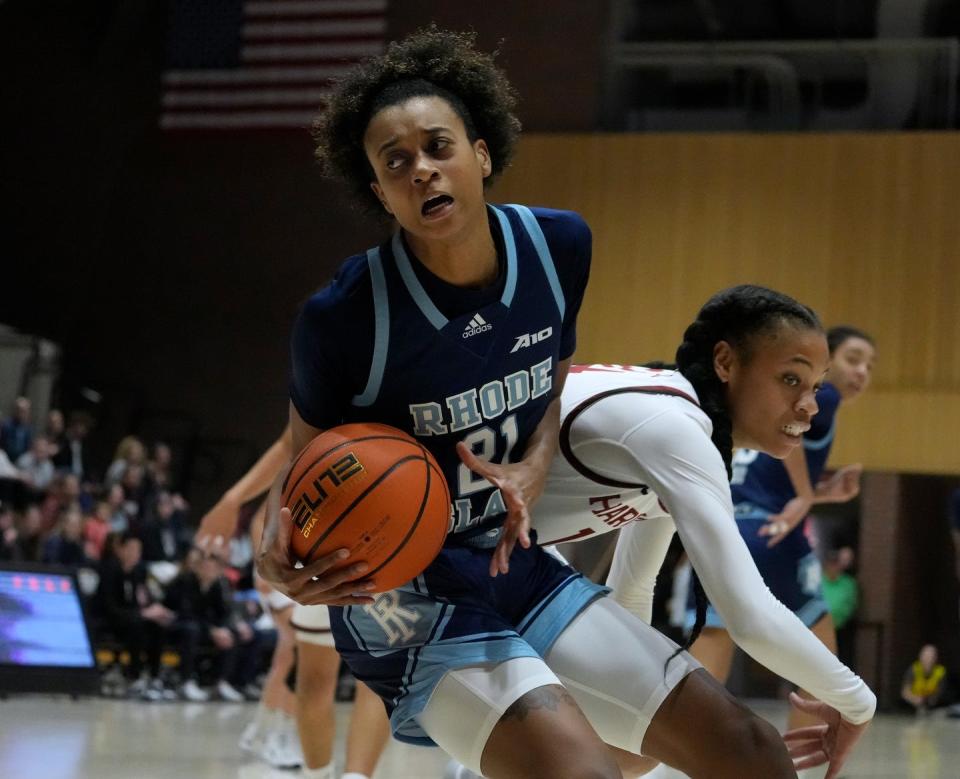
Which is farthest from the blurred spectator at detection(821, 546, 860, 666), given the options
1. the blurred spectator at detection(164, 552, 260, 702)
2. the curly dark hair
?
the curly dark hair

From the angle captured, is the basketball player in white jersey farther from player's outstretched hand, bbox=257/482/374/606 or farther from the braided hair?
player's outstretched hand, bbox=257/482/374/606

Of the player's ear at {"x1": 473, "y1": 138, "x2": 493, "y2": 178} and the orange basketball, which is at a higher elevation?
the player's ear at {"x1": 473, "y1": 138, "x2": 493, "y2": 178}

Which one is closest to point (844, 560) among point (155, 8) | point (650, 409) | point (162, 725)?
point (162, 725)

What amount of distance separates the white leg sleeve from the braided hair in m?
0.13

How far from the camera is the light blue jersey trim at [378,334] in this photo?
264 cm

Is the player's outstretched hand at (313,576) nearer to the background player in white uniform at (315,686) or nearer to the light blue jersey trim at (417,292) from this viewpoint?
the light blue jersey trim at (417,292)

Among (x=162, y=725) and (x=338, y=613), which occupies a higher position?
(x=338, y=613)

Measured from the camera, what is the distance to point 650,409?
2.71 metres

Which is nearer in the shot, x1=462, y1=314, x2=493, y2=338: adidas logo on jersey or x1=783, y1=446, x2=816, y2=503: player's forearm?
x1=462, y1=314, x2=493, y2=338: adidas logo on jersey

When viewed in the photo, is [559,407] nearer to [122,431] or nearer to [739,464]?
[739,464]

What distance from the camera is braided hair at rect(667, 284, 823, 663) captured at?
2.88m

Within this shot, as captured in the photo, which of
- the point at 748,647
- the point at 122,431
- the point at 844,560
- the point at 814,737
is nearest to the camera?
the point at 748,647

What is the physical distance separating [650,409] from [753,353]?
324 millimetres

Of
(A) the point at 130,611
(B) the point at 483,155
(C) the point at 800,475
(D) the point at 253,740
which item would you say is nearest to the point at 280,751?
(D) the point at 253,740
